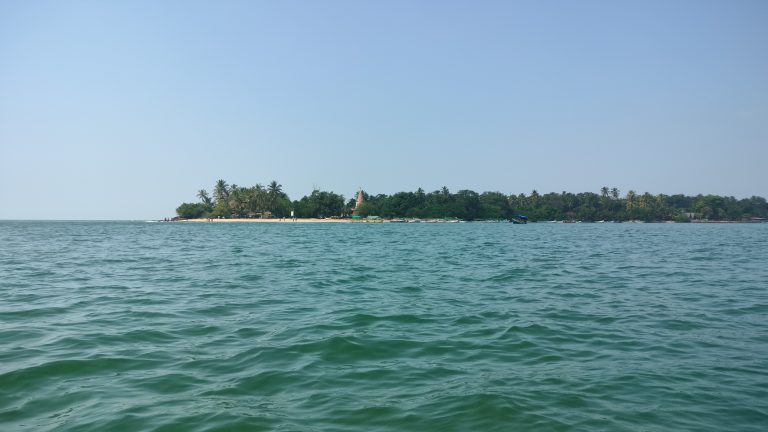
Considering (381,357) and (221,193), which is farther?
(221,193)

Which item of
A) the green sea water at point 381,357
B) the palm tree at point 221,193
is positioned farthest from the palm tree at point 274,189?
the green sea water at point 381,357

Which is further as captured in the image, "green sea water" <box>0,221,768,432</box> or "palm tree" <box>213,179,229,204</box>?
"palm tree" <box>213,179,229,204</box>

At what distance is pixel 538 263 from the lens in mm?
25656

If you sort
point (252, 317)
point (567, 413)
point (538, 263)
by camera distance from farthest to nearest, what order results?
point (538, 263) < point (252, 317) < point (567, 413)

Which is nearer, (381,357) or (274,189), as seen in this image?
(381,357)

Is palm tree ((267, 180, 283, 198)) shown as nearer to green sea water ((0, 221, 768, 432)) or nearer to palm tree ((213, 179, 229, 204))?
palm tree ((213, 179, 229, 204))

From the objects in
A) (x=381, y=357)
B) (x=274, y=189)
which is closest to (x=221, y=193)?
(x=274, y=189)

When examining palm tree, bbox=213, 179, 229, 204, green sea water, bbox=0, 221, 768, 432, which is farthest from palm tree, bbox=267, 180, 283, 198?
green sea water, bbox=0, 221, 768, 432

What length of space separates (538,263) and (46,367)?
22786mm

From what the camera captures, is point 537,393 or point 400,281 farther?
point 400,281

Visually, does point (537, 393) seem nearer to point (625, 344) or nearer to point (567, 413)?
point (567, 413)

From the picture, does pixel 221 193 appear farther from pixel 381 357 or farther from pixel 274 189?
pixel 381 357

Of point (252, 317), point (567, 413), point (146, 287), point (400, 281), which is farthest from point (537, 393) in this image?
point (146, 287)

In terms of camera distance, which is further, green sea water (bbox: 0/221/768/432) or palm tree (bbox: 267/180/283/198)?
palm tree (bbox: 267/180/283/198)
